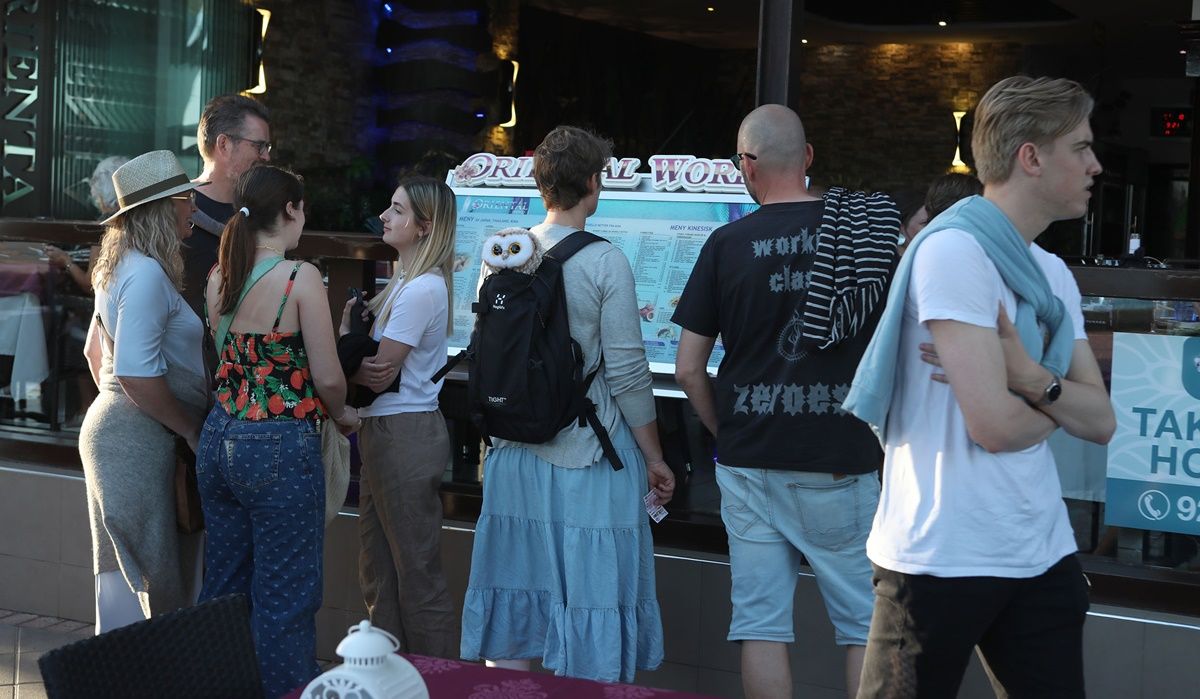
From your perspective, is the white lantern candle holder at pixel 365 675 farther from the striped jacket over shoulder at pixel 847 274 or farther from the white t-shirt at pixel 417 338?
the white t-shirt at pixel 417 338

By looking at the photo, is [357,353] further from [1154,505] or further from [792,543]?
[1154,505]

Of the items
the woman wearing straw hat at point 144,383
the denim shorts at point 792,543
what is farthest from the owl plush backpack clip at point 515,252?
the woman wearing straw hat at point 144,383

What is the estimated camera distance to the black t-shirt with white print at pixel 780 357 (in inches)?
117

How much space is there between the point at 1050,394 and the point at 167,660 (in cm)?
141

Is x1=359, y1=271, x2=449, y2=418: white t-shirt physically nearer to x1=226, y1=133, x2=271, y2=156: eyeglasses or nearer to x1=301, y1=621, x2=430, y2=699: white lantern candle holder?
x1=226, y1=133, x2=271, y2=156: eyeglasses

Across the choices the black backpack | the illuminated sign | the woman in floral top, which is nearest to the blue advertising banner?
the black backpack

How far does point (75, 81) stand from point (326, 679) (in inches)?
307

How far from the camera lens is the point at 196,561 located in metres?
3.58

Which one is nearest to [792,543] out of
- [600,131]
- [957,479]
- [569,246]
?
[569,246]

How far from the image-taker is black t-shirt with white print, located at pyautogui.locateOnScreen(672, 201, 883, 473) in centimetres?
297

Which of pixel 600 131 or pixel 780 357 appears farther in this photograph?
pixel 600 131

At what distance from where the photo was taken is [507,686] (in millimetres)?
1869

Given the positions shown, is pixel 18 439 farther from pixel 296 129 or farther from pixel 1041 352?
pixel 296 129

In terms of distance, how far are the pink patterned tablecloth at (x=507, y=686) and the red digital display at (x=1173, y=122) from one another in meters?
14.0
